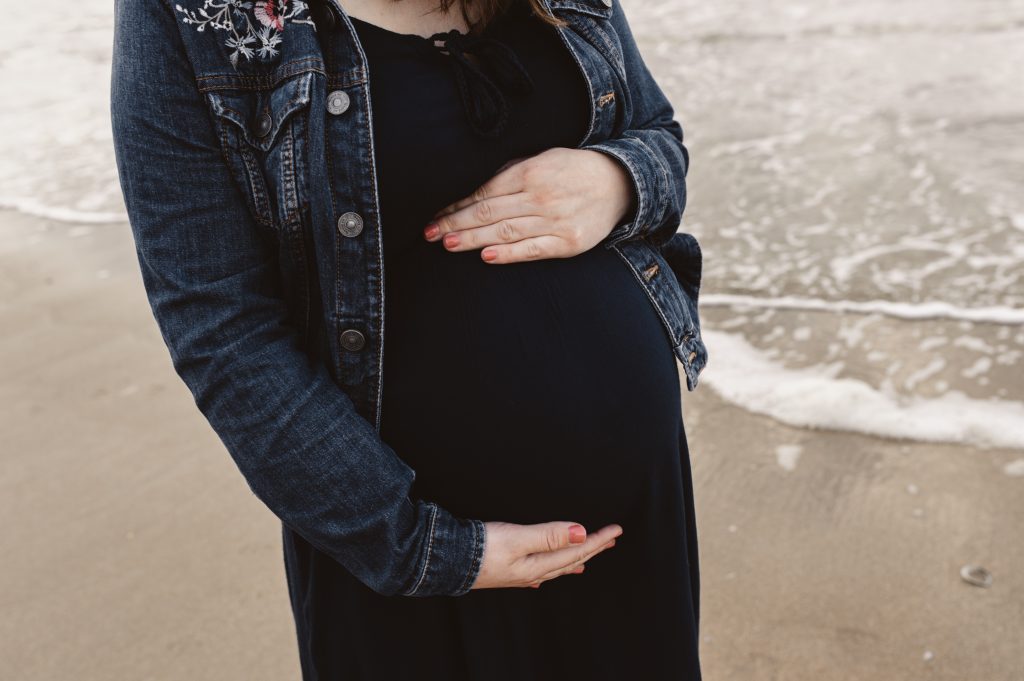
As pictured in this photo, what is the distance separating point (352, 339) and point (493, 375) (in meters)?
0.20

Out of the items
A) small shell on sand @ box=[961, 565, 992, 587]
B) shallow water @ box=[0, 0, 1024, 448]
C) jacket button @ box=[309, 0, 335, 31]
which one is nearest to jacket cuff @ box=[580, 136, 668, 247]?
jacket button @ box=[309, 0, 335, 31]

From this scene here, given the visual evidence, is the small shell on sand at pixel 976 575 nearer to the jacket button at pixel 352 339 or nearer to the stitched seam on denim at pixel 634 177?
the stitched seam on denim at pixel 634 177

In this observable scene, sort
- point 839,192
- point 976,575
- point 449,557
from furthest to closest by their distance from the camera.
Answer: point 839,192, point 976,575, point 449,557

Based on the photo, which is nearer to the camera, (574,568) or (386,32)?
(386,32)

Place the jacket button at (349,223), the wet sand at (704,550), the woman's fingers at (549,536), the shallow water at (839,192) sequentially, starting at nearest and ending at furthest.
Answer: the jacket button at (349,223)
the woman's fingers at (549,536)
the wet sand at (704,550)
the shallow water at (839,192)

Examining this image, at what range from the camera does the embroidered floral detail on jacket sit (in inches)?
41.7

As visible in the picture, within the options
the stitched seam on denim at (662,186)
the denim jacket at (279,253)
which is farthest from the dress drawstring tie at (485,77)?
the stitched seam on denim at (662,186)

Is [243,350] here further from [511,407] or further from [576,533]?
[576,533]

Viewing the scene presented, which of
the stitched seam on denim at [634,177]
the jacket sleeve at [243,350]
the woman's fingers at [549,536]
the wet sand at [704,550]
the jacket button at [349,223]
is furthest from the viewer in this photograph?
the wet sand at [704,550]

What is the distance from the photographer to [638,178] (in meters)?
1.35

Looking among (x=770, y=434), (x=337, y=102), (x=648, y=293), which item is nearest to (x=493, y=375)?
(x=648, y=293)

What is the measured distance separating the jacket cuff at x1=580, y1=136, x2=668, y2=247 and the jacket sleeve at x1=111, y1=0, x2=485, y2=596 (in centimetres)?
51

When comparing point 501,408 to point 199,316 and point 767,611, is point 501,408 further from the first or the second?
point 767,611

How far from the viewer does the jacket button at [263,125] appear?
43.8 inches
